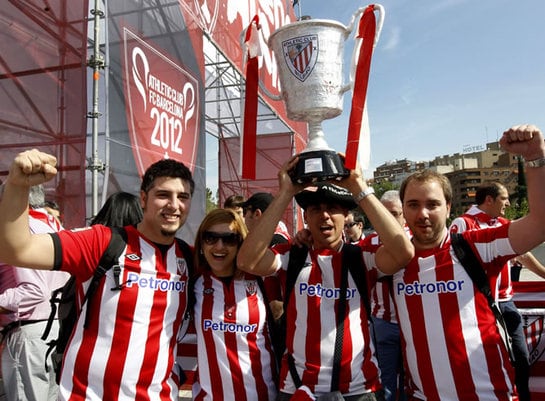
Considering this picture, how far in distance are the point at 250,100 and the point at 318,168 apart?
0.70m

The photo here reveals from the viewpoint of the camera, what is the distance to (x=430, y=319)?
180cm

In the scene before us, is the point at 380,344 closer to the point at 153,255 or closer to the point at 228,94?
the point at 153,255

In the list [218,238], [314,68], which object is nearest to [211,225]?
[218,238]

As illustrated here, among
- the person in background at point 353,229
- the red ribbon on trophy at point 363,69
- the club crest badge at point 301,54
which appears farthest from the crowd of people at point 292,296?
the person in background at point 353,229

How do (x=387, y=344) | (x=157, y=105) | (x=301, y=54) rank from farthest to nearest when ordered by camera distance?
(x=157, y=105) < (x=387, y=344) < (x=301, y=54)

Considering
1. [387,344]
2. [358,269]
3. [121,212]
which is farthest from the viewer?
[387,344]

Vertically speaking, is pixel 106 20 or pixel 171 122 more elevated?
pixel 106 20

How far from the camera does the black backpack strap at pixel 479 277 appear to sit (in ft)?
5.83

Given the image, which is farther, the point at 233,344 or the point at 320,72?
the point at 320,72

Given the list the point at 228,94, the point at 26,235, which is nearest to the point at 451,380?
the point at 26,235

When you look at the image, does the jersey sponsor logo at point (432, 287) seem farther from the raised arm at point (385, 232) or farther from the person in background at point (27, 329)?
the person in background at point (27, 329)

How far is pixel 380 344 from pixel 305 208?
1.47 metres

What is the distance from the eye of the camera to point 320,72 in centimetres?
212

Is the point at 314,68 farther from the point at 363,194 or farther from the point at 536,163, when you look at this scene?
the point at 536,163
